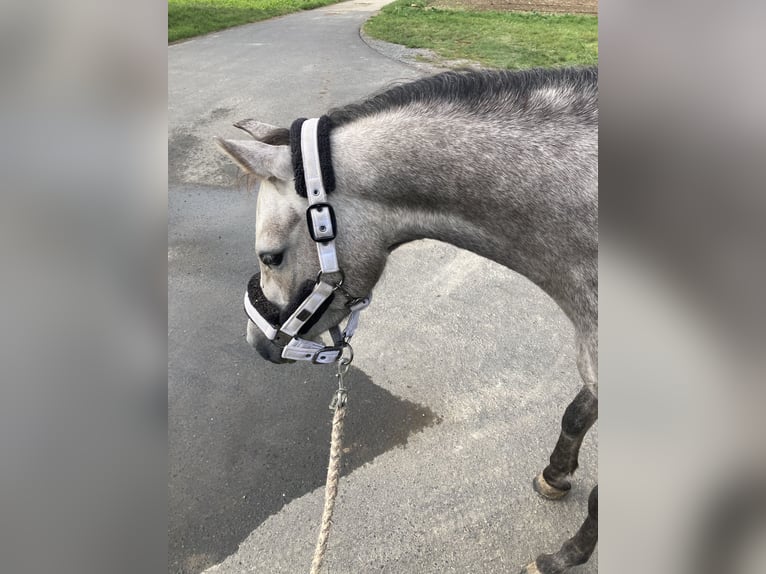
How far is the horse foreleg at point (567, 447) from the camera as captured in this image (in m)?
2.41

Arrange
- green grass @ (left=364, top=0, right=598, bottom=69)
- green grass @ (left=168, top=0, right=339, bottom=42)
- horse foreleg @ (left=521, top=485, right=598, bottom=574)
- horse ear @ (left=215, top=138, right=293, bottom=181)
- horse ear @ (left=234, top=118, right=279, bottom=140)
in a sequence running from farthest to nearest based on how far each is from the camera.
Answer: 1. green grass @ (left=168, top=0, right=339, bottom=42)
2. green grass @ (left=364, top=0, right=598, bottom=69)
3. horse foreleg @ (left=521, top=485, right=598, bottom=574)
4. horse ear @ (left=234, top=118, right=279, bottom=140)
5. horse ear @ (left=215, top=138, right=293, bottom=181)

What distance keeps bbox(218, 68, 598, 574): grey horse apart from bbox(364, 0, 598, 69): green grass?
7355mm

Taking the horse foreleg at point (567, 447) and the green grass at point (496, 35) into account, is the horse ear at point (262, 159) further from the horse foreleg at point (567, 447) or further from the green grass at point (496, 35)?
the green grass at point (496, 35)

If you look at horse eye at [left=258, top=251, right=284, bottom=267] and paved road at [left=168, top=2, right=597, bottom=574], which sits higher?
horse eye at [left=258, top=251, right=284, bottom=267]

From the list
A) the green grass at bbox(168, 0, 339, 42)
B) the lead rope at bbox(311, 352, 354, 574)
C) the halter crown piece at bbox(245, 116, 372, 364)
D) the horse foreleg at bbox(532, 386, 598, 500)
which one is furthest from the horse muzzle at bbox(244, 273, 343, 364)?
the green grass at bbox(168, 0, 339, 42)

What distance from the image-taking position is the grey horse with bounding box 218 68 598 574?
1502mm

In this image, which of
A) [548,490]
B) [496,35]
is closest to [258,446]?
[548,490]

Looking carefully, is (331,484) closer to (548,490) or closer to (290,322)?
(290,322)

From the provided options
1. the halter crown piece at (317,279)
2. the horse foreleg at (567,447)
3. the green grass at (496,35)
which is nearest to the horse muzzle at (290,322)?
the halter crown piece at (317,279)

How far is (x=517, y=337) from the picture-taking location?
3770 millimetres

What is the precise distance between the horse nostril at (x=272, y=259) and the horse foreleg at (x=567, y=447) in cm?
150

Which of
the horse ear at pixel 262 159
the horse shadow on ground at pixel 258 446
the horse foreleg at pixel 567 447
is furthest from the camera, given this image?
the horse shadow on ground at pixel 258 446

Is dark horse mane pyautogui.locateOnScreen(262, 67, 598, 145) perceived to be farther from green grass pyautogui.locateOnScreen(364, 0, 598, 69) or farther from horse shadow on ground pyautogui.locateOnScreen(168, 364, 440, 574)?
green grass pyautogui.locateOnScreen(364, 0, 598, 69)
